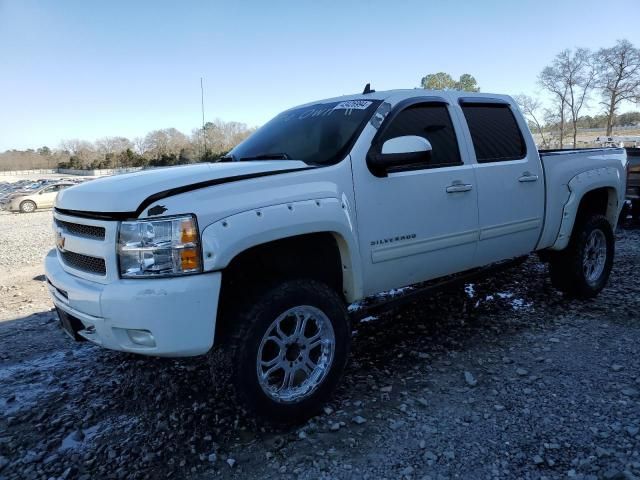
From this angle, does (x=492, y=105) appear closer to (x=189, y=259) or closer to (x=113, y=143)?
(x=189, y=259)

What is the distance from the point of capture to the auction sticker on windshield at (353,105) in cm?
341

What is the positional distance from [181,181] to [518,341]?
305 centimetres

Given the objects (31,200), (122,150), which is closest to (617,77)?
(31,200)

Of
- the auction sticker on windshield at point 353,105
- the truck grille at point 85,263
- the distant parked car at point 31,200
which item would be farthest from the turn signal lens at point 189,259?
the distant parked car at point 31,200

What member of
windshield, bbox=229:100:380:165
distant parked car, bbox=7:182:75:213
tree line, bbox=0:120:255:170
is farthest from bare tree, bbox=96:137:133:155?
windshield, bbox=229:100:380:165

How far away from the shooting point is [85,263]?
2715mm

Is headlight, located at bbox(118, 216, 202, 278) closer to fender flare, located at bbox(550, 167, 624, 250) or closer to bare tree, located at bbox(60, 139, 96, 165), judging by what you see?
fender flare, located at bbox(550, 167, 624, 250)

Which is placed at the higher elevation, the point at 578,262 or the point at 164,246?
the point at 164,246

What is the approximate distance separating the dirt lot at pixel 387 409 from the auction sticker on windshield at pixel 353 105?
1.93 m

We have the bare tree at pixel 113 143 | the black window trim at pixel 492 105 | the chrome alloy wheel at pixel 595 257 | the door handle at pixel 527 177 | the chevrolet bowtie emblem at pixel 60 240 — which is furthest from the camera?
the bare tree at pixel 113 143

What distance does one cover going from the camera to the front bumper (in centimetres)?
231

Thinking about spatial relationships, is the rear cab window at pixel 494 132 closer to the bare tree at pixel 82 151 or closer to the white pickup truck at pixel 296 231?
the white pickup truck at pixel 296 231

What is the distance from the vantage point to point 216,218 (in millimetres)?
2412

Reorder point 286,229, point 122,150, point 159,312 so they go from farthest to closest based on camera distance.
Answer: point 122,150, point 286,229, point 159,312
